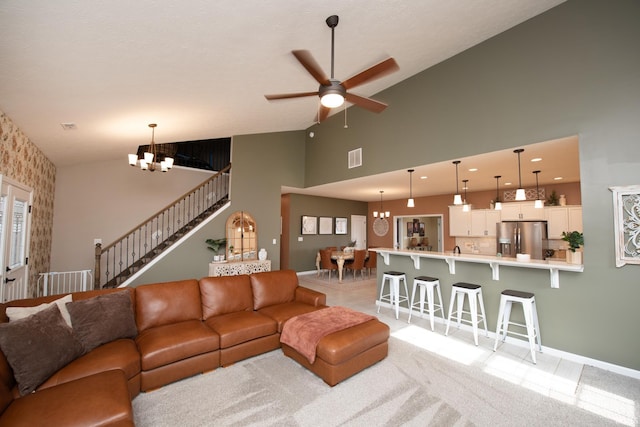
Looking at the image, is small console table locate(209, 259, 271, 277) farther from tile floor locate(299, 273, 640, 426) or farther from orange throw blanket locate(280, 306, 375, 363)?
orange throw blanket locate(280, 306, 375, 363)

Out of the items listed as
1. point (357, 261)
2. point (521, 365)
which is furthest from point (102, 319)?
point (357, 261)

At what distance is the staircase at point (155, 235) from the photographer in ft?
19.0

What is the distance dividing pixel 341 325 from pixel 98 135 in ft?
15.4

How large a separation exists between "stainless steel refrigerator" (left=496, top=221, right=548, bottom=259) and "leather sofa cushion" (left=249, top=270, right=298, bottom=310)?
17.7ft

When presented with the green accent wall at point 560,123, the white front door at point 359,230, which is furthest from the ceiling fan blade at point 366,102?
the white front door at point 359,230

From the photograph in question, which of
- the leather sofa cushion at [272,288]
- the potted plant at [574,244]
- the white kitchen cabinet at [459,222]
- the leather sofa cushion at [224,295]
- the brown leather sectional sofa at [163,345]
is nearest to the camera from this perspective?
the brown leather sectional sofa at [163,345]

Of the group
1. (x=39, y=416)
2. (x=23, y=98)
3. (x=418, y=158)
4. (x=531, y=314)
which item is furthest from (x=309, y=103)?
(x=39, y=416)

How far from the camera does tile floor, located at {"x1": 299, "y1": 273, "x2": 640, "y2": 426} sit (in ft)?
7.82

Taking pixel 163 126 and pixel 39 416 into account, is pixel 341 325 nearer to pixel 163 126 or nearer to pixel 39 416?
pixel 39 416

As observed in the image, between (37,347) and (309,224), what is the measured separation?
7210 millimetres

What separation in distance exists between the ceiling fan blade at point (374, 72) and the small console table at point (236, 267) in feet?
14.2

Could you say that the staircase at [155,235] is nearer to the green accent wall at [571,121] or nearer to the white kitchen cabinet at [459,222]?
the green accent wall at [571,121]

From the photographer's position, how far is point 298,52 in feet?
7.68

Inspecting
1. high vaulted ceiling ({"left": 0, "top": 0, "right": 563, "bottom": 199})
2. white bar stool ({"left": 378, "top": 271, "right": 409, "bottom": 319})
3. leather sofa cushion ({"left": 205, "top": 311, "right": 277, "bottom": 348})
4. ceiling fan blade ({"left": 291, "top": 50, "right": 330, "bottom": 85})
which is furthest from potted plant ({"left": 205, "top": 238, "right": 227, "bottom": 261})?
ceiling fan blade ({"left": 291, "top": 50, "right": 330, "bottom": 85})
